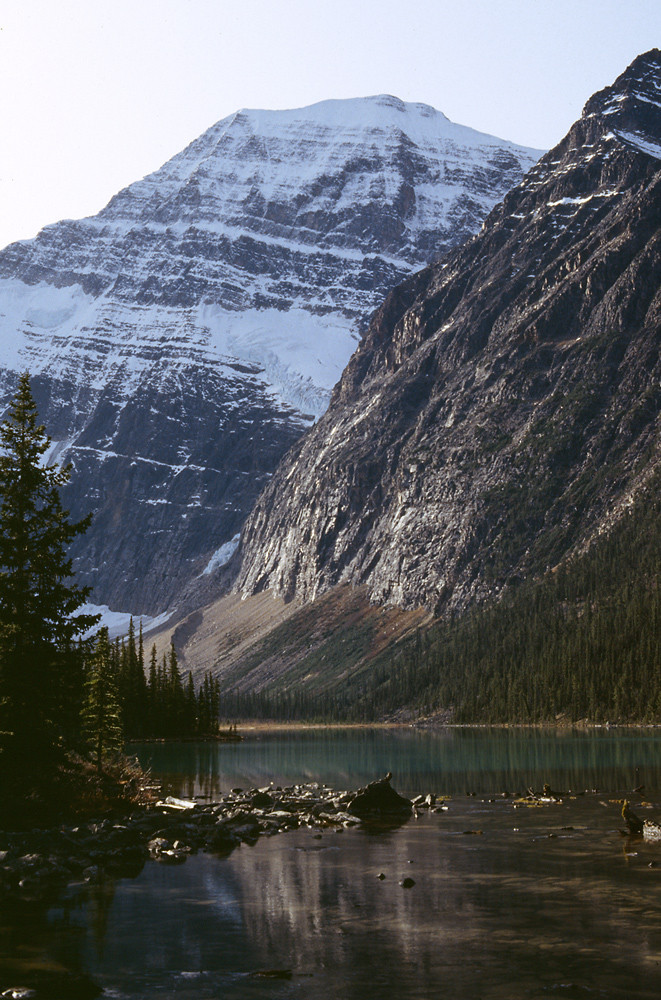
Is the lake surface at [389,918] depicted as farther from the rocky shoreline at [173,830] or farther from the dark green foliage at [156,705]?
the dark green foliage at [156,705]

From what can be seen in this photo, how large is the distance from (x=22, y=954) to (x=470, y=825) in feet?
84.1

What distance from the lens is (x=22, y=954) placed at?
24500 millimetres

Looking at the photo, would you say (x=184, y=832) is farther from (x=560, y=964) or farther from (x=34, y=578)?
(x=560, y=964)

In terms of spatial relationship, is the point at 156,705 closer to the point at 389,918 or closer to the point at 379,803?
the point at 379,803

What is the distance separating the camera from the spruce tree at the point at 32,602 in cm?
3759

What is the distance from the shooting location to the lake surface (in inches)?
857

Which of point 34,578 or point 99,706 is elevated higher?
point 34,578

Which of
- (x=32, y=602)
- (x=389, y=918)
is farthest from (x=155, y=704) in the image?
(x=389, y=918)

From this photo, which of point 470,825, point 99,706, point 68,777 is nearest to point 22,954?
point 68,777

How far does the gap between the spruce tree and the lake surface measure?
6.66m

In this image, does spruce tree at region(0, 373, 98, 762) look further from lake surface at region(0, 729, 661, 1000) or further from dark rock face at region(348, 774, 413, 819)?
dark rock face at region(348, 774, 413, 819)

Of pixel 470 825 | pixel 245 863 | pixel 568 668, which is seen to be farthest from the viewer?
pixel 568 668

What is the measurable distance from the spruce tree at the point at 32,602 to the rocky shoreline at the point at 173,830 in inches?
147

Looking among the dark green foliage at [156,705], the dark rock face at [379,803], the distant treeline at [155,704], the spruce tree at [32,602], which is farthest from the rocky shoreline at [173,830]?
the dark green foliage at [156,705]
